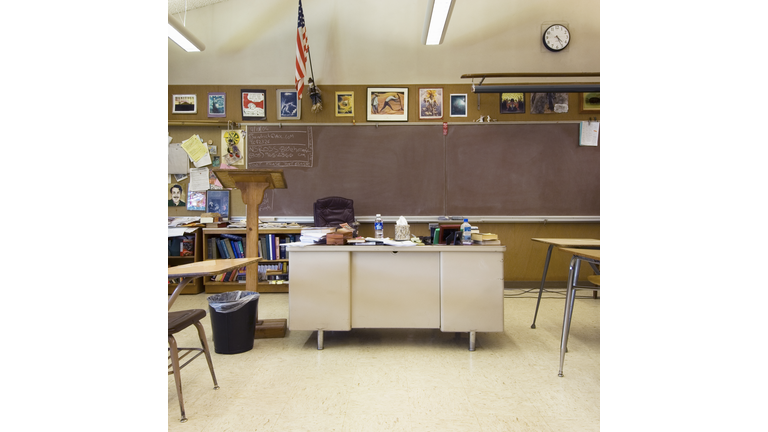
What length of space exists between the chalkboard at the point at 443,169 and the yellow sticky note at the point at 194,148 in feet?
3.49

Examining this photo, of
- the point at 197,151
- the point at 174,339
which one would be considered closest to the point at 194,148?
the point at 197,151

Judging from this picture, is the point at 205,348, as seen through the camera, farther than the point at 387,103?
No

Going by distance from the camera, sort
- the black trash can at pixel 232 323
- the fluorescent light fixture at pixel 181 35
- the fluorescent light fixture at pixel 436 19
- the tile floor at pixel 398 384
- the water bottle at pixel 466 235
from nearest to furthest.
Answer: the tile floor at pixel 398 384 → the black trash can at pixel 232 323 → the water bottle at pixel 466 235 → the fluorescent light fixture at pixel 436 19 → the fluorescent light fixture at pixel 181 35

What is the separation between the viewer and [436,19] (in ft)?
12.5

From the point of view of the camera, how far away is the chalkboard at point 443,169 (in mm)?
5074

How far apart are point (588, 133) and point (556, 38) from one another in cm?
142

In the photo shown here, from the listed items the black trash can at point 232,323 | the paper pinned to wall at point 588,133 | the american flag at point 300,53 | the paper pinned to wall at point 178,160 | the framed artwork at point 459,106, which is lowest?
the black trash can at point 232,323

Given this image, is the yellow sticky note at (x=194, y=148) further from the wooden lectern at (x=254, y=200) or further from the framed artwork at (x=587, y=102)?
the framed artwork at (x=587, y=102)

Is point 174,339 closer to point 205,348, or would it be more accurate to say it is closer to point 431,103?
point 205,348

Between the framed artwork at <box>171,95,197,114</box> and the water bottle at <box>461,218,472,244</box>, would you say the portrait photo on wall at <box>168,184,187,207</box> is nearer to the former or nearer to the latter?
the framed artwork at <box>171,95,197,114</box>

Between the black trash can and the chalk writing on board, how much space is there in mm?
2629

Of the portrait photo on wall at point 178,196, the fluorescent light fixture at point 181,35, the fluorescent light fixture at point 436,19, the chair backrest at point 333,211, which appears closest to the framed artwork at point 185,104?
the fluorescent light fixture at point 181,35
